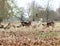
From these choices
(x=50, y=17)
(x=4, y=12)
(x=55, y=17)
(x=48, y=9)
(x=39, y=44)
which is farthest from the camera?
(x=55, y=17)

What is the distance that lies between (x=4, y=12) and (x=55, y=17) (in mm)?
34916

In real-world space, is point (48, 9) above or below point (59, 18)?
above

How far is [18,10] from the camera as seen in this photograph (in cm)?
1742

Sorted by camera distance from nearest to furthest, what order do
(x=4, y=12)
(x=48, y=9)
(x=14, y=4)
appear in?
(x=14, y=4)
(x=4, y=12)
(x=48, y=9)

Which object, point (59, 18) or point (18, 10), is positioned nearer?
point (18, 10)

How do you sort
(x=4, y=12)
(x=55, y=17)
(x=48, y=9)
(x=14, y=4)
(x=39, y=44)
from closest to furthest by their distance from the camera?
(x=39, y=44) < (x=14, y=4) < (x=4, y=12) < (x=48, y=9) < (x=55, y=17)

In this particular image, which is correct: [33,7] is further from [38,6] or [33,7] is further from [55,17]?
[55,17]

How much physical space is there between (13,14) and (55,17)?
36109 mm

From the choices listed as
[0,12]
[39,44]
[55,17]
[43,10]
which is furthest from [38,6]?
[39,44]

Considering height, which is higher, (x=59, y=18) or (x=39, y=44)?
(x=39, y=44)

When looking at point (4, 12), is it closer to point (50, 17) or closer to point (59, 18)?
point (50, 17)

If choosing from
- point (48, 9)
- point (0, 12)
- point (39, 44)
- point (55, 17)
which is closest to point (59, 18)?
point (55, 17)

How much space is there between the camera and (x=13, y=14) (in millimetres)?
17094

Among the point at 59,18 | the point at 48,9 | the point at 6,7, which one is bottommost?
the point at 59,18
